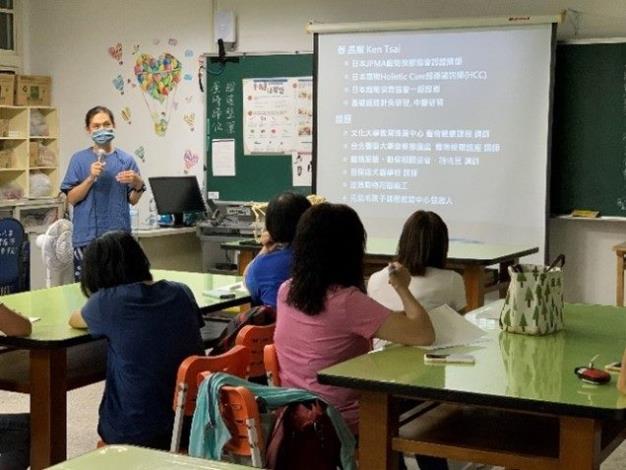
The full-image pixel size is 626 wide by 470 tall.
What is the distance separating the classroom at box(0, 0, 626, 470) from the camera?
394 centimetres

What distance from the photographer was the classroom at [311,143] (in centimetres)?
394

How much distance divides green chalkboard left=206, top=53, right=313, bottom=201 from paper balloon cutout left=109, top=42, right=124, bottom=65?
87cm

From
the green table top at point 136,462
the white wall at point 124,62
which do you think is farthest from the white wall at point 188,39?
the green table top at point 136,462

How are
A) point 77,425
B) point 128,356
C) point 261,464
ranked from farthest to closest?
point 77,425
point 128,356
point 261,464

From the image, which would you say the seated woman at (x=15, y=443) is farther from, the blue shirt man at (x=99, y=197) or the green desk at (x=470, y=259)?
the blue shirt man at (x=99, y=197)

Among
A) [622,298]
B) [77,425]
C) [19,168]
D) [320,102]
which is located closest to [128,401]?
[77,425]

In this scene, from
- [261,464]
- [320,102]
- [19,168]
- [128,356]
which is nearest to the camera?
[261,464]

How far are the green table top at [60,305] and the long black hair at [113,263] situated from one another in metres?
0.18

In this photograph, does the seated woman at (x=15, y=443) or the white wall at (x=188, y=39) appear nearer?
the seated woman at (x=15, y=443)

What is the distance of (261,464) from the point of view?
96.8 inches

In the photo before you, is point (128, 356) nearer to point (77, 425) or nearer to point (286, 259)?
point (286, 259)

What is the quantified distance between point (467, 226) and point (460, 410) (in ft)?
11.7

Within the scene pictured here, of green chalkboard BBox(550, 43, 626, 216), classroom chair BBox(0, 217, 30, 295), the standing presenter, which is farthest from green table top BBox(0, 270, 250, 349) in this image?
green chalkboard BBox(550, 43, 626, 216)

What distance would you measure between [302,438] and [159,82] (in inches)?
216
